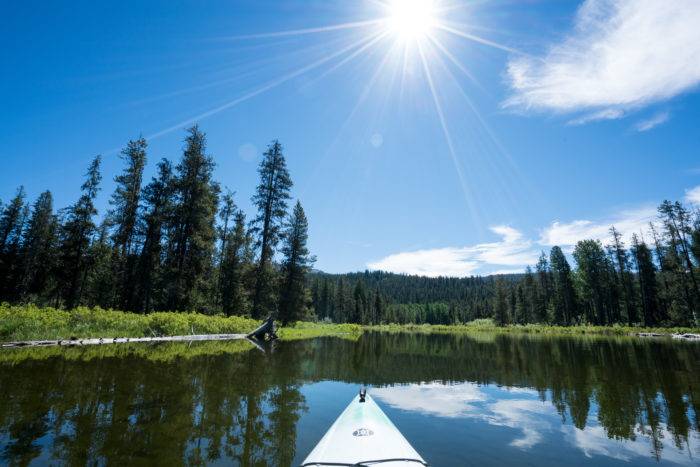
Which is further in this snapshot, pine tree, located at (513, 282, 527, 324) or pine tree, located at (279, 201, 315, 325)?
pine tree, located at (513, 282, 527, 324)

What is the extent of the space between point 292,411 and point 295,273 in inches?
1320

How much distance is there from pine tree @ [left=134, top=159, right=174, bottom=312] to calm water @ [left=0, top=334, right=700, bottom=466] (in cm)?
1727

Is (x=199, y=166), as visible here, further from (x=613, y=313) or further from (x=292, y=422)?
(x=613, y=313)

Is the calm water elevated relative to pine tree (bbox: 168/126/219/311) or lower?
lower

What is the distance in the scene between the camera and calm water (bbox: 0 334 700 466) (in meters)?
5.56

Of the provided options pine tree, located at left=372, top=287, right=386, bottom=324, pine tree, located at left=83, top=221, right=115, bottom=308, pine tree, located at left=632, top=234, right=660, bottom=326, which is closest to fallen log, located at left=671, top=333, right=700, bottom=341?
pine tree, located at left=632, top=234, right=660, bottom=326

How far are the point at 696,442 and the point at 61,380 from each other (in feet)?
48.8

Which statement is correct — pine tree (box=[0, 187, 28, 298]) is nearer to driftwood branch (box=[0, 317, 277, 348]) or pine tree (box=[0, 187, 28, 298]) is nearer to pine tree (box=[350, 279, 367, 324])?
driftwood branch (box=[0, 317, 277, 348])

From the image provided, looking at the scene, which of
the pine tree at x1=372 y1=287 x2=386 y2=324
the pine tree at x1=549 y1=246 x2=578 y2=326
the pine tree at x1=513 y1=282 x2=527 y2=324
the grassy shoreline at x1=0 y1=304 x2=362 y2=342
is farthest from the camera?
the pine tree at x1=372 y1=287 x2=386 y2=324

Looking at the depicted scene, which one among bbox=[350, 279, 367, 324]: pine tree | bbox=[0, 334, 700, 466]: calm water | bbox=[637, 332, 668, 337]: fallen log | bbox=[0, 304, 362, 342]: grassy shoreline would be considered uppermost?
bbox=[350, 279, 367, 324]: pine tree

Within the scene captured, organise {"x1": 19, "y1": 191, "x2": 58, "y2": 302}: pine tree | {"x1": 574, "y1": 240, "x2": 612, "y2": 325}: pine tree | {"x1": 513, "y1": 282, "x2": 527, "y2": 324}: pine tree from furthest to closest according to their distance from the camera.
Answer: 1. {"x1": 513, "y1": 282, "x2": 527, "y2": 324}: pine tree
2. {"x1": 574, "y1": 240, "x2": 612, "y2": 325}: pine tree
3. {"x1": 19, "y1": 191, "x2": 58, "y2": 302}: pine tree

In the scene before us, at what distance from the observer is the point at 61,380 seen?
924 cm

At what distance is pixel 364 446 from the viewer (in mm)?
4383

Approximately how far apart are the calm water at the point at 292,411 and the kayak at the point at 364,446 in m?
0.99
